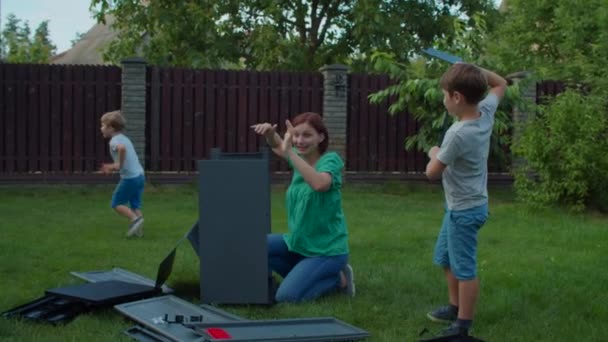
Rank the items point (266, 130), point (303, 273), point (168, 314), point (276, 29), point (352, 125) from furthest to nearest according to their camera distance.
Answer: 1. point (276, 29)
2. point (352, 125)
3. point (303, 273)
4. point (266, 130)
5. point (168, 314)

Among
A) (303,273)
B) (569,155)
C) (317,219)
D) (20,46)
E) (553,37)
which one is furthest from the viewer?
(20,46)

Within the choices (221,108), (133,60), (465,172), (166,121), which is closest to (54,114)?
(133,60)

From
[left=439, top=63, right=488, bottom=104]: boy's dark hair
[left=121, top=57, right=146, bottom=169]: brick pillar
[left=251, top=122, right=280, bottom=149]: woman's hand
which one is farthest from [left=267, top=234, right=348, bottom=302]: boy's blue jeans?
[left=121, top=57, right=146, bottom=169]: brick pillar

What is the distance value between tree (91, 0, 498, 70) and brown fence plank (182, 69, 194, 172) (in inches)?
199

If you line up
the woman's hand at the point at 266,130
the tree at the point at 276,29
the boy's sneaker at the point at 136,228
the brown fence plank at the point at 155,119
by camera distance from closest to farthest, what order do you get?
the woman's hand at the point at 266,130, the boy's sneaker at the point at 136,228, the brown fence plank at the point at 155,119, the tree at the point at 276,29

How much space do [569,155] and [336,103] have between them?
5284 mm

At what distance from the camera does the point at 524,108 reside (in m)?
15.5

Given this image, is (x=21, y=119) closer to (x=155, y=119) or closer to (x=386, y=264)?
(x=155, y=119)

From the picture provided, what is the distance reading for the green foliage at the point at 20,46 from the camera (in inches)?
1969

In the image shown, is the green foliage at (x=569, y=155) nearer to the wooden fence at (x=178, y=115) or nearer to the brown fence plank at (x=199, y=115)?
the wooden fence at (x=178, y=115)

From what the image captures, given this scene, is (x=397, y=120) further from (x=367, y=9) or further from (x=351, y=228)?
(x=351, y=228)

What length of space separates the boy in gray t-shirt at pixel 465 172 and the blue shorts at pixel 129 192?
543 cm

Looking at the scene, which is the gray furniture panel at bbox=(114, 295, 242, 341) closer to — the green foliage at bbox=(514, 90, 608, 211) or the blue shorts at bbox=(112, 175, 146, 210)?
the blue shorts at bbox=(112, 175, 146, 210)

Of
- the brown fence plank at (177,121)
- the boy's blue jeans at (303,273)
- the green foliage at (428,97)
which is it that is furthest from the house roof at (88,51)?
the boy's blue jeans at (303,273)
